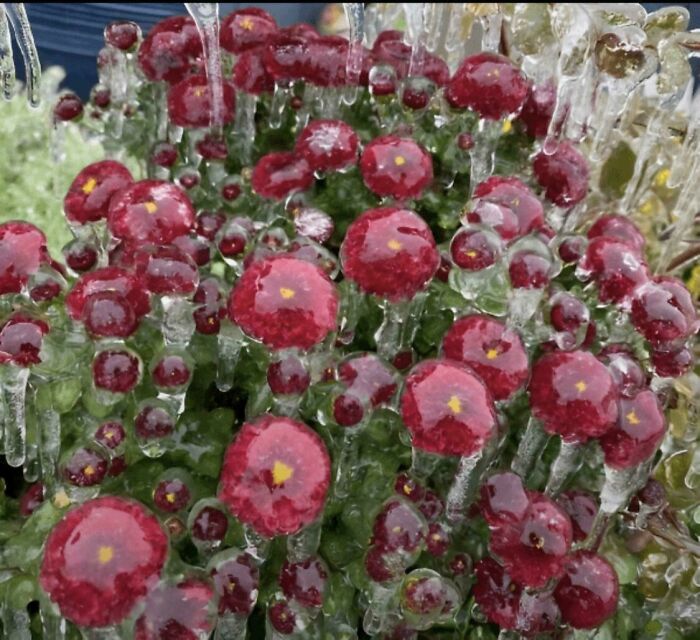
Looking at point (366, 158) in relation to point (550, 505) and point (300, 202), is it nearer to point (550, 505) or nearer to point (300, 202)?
point (300, 202)

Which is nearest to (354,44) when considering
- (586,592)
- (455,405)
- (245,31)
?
(245,31)

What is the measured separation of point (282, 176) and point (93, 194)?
0.20 metres

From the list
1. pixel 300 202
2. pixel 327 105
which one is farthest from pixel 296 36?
pixel 300 202

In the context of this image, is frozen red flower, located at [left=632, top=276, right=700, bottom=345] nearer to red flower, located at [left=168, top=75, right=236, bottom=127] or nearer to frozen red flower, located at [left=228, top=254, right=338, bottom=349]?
frozen red flower, located at [left=228, top=254, right=338, bottom=349]

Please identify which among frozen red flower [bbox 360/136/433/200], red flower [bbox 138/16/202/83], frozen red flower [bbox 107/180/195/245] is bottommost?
frozen red flower [bbox 107/180/195/245]

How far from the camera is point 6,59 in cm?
95

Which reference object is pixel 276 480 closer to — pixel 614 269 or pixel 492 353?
pixel 492 353

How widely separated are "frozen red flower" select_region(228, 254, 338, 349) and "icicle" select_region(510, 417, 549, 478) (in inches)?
8.1

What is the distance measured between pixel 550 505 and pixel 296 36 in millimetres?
613

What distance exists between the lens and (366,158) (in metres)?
0.79

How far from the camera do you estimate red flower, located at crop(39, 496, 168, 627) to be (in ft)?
1.61

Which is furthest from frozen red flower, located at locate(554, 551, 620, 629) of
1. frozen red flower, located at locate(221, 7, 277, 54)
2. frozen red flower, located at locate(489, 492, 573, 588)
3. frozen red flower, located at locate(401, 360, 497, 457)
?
frozen red flower, located at locate(221, 7, 277, 54)

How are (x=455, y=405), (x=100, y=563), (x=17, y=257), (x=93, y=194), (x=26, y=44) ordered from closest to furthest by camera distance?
1. (x=100, y=563)
2. (x=455, y=405)
3. (x=17, y=257)
4. (x=93, y=194)
5. (x=26, y=44)

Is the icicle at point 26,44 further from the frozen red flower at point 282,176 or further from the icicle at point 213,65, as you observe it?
the frozen red flower at point 282,176
